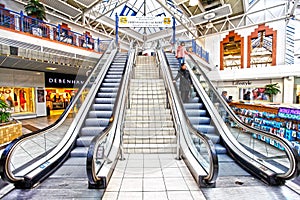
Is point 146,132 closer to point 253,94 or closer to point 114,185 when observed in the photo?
point 114,185

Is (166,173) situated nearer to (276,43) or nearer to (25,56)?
(25,56)

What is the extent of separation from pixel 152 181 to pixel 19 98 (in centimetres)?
1050

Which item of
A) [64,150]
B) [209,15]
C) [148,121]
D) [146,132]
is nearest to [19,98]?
[64,150]

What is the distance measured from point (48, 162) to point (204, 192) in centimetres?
279

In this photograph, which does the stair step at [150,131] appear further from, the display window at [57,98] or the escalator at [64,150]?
the display window at [57,98]

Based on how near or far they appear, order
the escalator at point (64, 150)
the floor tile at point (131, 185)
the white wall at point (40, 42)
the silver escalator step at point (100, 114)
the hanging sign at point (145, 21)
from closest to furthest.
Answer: the escalator at point (64, 150)
the floor tile at point (131, 185)
the silver escalator step at point (100, 114)
the white wall at point (40, 42)
the hanging sign at point (145, 21)

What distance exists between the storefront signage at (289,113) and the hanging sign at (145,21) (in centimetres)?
750

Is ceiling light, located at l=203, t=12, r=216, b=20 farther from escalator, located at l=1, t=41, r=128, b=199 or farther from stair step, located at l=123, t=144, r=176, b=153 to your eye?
stair step, located at l=123, t=144, r=176, b=153

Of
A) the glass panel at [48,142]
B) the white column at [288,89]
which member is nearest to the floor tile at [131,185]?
the glass panel at [48,142]

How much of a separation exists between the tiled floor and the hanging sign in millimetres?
8409

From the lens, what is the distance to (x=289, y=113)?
426 centimetres

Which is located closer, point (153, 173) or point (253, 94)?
point (153, 173)

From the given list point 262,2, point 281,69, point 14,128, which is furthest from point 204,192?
point 262,2

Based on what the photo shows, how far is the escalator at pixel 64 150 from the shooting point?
252cm
